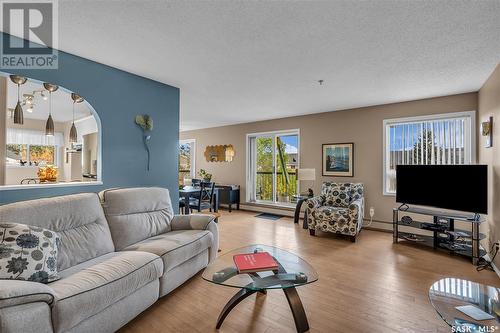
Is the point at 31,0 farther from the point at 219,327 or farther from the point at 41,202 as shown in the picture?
the point at 219,327

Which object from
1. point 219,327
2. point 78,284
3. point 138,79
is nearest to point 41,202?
point 78,284

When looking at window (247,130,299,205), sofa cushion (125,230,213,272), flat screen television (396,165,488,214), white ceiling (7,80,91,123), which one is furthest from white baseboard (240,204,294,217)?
white ceiling (7,80,91,123)

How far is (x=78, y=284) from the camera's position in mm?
1587

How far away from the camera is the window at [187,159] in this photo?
8.23m

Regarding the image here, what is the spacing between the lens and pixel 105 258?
2.13 metres

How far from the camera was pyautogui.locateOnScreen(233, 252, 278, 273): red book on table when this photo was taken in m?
1.92

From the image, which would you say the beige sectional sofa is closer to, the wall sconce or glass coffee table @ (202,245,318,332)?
glass coffee table @ (202,245,318,332)

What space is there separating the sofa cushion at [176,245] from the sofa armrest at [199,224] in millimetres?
96

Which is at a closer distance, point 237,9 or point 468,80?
point 237,9

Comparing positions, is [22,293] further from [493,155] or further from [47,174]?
[493,155]

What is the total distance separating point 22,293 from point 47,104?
16.7 feet

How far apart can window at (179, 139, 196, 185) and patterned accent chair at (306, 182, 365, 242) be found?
4.86 m

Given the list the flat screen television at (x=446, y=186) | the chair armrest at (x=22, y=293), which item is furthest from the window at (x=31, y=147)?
the flat screen television at (x=446, y=186)

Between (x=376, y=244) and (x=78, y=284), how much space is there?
3.95 m
